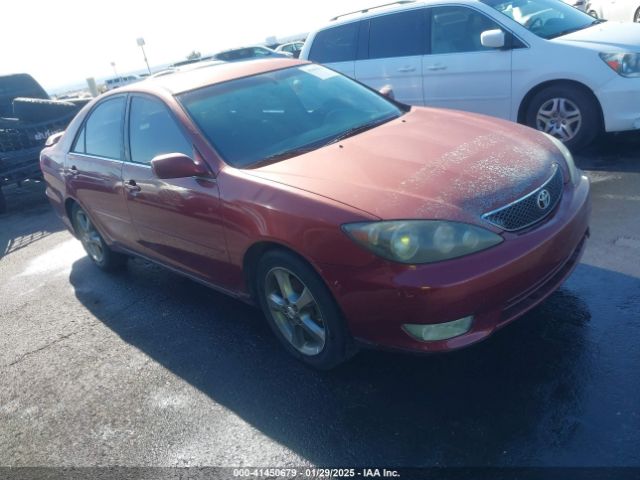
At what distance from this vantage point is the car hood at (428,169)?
268 centimetres

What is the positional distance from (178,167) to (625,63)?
451 cm

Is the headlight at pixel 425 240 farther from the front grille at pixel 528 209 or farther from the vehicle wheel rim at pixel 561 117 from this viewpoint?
the vehicle wheel rim at pixel 561 117

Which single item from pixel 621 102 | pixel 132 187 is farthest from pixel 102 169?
pixel 621 102

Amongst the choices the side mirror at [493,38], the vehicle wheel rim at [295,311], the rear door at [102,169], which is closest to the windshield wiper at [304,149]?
the vehicle wheel rim at [295,311]

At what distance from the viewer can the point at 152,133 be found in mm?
3955

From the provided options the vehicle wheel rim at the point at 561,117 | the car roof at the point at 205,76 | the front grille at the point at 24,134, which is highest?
the car roof at the point at 205,76

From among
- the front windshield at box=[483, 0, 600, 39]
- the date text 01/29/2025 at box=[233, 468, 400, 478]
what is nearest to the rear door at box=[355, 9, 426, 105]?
the front windshield at box=[483, 0, 600, 39]

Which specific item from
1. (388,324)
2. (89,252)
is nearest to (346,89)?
(388,324)

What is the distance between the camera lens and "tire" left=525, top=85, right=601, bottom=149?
5.76 meters

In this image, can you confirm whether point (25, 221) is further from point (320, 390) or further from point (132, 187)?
point (320, 390)

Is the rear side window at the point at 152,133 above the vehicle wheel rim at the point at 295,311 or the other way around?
above

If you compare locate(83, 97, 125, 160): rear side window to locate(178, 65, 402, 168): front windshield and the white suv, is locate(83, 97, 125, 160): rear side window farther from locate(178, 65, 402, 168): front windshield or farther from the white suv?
the white suv

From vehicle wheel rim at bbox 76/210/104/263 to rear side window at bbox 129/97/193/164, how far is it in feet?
4.60

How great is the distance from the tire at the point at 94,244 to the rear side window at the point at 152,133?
1358 millimetres
